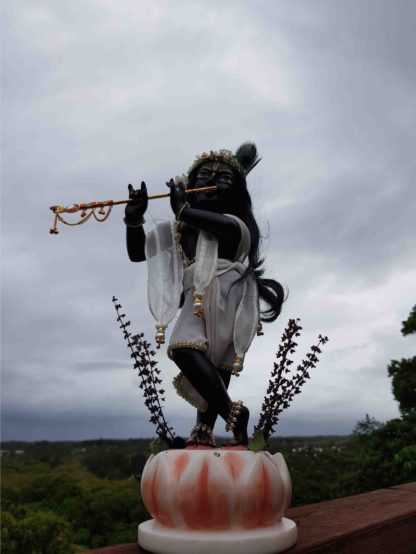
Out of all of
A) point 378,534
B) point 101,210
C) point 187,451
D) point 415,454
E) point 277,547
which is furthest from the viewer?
point 415,454

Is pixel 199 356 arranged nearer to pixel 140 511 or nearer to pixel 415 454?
pixel 415 454

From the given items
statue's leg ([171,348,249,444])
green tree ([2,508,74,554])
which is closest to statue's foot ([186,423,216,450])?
statue's leg ([171,348,249,444])

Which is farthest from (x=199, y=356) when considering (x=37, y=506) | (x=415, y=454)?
(x=37, y=506)

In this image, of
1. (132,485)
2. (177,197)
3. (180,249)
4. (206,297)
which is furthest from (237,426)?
(132,485)

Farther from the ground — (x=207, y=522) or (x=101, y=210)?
(x=101, y=210)

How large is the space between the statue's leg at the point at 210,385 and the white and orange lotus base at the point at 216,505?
0.23 m

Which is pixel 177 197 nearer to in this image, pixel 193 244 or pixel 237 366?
pixel 193 244

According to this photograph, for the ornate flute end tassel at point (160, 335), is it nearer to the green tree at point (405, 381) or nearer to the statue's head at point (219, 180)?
the statue's head at point (219, 180)

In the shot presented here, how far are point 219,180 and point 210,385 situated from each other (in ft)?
3.99

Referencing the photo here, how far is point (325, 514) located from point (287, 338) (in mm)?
1131

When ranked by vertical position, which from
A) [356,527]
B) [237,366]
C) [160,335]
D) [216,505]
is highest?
[160,335]

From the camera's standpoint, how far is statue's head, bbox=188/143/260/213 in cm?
330

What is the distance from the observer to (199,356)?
2838 mm

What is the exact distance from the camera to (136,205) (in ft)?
10.3
